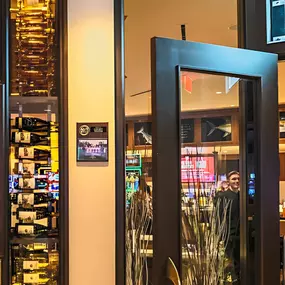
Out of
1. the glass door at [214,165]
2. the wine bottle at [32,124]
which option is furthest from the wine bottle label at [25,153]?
the glass door at [214,165]

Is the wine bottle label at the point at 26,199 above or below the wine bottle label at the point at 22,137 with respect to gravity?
below

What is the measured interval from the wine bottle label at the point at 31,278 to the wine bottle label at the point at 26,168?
A: 2.08 feet

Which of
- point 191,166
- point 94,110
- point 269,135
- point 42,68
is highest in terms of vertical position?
point 42,68

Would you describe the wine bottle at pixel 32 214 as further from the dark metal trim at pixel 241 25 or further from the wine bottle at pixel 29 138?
the dark metal trim at pixel 241 25

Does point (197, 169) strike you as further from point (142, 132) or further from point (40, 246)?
point (40, 246)

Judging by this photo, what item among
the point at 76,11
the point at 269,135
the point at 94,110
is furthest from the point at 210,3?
the point at 269,135

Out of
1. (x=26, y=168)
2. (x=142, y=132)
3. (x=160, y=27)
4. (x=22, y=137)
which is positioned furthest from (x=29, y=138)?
(x=160, y=27)

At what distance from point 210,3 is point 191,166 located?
53.8 inches

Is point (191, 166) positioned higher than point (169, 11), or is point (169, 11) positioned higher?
point (169, 11)

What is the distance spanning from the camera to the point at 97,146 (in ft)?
8.27

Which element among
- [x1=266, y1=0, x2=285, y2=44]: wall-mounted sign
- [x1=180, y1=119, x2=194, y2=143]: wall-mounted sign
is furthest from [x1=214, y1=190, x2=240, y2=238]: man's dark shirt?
[x1=266, y1=0, x2=285, y2=44]: wall-mounted sign

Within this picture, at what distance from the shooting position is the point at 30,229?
2631mm

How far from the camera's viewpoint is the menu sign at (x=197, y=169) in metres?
1.74

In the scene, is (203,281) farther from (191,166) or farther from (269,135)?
(269,135)
